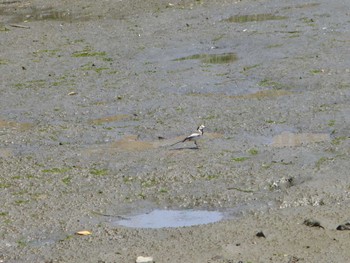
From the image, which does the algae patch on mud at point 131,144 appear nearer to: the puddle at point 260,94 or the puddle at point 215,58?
the puddle at point 260,94

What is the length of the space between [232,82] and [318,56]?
1513 mm

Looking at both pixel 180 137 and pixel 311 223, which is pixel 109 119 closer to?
pixel 180 137

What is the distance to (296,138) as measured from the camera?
Result: 7.96m

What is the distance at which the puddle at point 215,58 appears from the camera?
11.4 metres

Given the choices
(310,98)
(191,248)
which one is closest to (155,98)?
(310,98)

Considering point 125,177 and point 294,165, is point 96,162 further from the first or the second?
point 294,165

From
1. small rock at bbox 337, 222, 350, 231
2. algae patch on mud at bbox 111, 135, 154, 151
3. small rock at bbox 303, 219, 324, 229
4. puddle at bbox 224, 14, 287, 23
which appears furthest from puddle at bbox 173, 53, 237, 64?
small rock at bbox 337, 222, 350, 231

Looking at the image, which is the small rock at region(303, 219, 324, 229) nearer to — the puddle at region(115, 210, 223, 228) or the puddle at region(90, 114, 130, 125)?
the puddle at region(115, 210, 223, 228)

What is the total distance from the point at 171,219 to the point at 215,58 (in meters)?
5.62

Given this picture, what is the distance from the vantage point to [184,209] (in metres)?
6.40

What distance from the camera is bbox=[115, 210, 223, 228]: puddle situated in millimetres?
6117

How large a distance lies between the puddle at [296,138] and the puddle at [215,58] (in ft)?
11.1

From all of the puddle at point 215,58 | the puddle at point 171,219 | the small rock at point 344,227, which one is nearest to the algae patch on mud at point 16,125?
the puddle at point 171,219

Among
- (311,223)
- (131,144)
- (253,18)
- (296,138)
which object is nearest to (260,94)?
(296,138)
